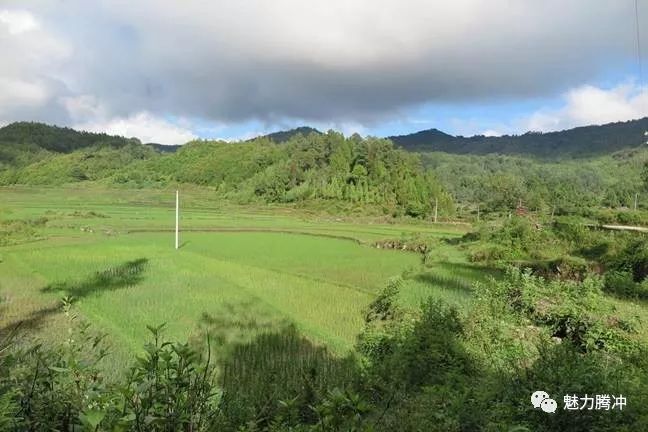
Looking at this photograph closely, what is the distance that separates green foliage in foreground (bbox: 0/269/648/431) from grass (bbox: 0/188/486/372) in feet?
3.77

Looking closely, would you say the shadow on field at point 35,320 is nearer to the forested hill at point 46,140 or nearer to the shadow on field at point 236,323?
the shadow on field at point 236,323

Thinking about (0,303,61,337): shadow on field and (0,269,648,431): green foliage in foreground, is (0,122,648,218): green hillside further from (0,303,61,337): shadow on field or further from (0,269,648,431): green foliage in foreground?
(0,269,648,431): green foliage in foreground

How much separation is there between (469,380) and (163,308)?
722 cm

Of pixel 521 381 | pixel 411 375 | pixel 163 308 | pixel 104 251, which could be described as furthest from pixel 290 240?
pixel 521 381

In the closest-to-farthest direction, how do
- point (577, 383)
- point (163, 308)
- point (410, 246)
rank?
1. point (577, 383)
2. point (163, 308)
3. point (410, 246)

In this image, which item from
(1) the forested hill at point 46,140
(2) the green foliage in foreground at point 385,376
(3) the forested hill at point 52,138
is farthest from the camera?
(3) the forested hill at point 52,138

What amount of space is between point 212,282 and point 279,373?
700 cm

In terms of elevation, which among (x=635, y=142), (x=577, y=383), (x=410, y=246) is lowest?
(x=410, y=246)

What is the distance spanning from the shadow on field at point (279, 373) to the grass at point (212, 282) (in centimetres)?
45

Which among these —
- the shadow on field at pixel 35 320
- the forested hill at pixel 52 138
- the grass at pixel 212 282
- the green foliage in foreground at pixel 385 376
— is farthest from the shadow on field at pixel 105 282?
the forested hill at pixel 52 138

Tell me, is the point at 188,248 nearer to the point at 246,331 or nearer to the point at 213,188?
the point at 246,331

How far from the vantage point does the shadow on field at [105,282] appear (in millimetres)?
12203

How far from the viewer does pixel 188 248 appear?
70.7 feet

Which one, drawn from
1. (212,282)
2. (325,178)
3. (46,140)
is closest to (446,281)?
(212,282)
